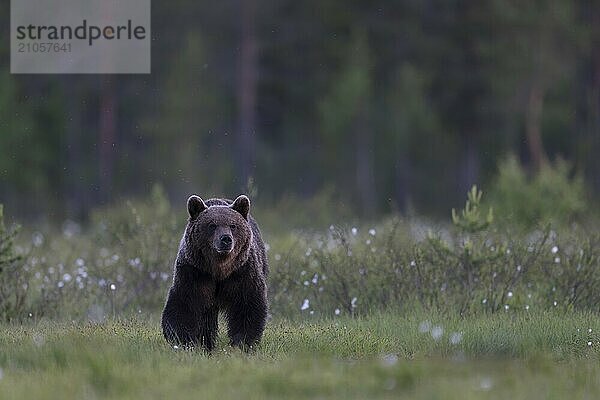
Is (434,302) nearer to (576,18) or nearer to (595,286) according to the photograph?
→ (595,286)

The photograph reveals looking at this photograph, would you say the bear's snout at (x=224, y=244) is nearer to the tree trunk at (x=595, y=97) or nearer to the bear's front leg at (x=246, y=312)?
the bear's front leg at (x=246, y=312)

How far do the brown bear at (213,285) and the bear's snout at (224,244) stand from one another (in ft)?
0.51

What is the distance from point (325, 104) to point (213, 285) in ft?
95.0

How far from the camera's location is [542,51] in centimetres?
3466

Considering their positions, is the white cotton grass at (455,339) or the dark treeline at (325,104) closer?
the white cotton grass at (455,339)

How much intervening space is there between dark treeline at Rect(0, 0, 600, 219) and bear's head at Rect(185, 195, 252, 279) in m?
25.0

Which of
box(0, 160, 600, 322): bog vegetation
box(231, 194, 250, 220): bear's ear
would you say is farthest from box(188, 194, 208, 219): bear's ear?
box(0, 160, 600, 322): bog vegetation

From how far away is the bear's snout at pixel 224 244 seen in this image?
7.55 metres

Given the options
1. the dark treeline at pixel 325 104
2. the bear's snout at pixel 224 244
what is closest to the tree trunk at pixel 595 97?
the dark treeline at pixel 325 104

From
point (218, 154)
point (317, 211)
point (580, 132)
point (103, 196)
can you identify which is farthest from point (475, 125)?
point (317, 211)

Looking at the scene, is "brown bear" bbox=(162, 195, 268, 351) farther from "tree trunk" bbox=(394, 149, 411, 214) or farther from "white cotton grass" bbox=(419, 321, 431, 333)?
"tree trunk" bbox=(394, 149, 411, 214)

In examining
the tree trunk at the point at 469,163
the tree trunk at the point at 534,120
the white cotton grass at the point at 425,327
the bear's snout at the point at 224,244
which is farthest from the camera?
the tree trunk at the point at 469,163

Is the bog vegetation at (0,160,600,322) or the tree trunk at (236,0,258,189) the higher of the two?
the tree trunk at (236,0,258,189)

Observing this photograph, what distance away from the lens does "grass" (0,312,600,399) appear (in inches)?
245
